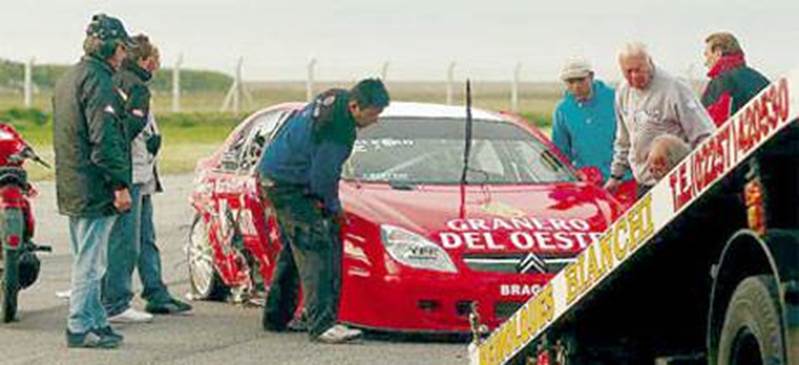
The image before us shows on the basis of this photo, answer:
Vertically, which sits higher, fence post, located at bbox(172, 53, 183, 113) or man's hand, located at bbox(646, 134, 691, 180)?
fence post, located at bbox(172, 53, 183, 113)

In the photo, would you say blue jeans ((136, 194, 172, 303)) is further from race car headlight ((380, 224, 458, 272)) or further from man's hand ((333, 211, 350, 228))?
race car headlight ((380, 224, 458, 272))

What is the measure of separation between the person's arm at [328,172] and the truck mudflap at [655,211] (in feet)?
13.5

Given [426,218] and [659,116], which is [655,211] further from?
[426,218]

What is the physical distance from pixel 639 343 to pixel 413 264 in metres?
4.49

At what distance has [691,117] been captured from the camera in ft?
38.9

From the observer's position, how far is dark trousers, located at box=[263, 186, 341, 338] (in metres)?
12.2

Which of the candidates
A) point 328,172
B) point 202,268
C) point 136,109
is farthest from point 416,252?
point 202,268

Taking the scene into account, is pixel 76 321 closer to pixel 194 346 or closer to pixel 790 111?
pixel 194 346

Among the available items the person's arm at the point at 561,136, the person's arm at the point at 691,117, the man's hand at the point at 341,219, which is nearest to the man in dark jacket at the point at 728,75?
the person's arm at the point at 691,117

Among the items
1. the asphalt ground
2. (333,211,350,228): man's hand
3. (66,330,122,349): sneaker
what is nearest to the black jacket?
(66,330,122,349): sneaker

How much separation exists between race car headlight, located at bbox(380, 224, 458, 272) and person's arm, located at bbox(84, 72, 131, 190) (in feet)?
4.86

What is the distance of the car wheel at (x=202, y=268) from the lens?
1458cm

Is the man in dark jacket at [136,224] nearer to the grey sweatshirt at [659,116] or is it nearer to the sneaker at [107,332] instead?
the sneaker at [107,332]

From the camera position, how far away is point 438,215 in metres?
12.4
